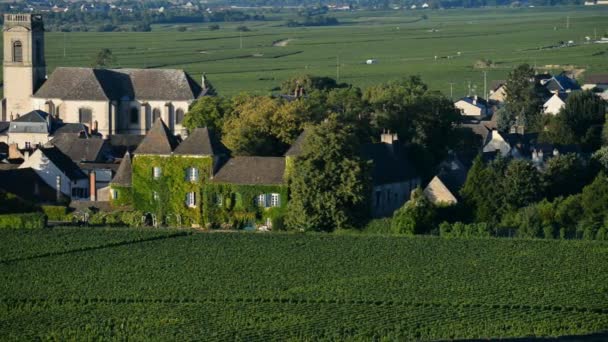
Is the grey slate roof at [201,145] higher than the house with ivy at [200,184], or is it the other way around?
the grey slate roof at [201,145]

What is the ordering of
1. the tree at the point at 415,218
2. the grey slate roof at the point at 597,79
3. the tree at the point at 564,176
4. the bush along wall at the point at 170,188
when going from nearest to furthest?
the tree at the point at 415,218, the bush along wall at the point at 170,188, the tree at the point at 564,176, the grey slate roof at the point at 597,79

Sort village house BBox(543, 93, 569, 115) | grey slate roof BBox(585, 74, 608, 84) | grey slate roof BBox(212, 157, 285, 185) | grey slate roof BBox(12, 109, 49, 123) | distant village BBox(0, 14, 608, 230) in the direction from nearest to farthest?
grey slate roof BBox(212, 157, 285, 185) < distant village BBox(0, 14, 608, 230) < grey slate roof BBox(12, 109, 49, 123) < village house BBox(543, 93, 569, 115) < grey slate roof BBox(585, 74, 608, 84)

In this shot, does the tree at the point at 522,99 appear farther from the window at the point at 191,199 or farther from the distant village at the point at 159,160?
the window at the point at 191,199

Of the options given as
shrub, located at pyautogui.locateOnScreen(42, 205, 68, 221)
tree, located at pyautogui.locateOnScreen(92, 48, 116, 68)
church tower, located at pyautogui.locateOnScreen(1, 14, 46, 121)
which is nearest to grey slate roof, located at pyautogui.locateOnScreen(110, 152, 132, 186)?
shrub, located at pyautogui.locateOnScreen(42, 205, 68, 221)

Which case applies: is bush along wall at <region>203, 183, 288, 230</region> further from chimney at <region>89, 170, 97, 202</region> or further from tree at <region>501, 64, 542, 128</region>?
tree at <region>501, 64, 542, 128</region>

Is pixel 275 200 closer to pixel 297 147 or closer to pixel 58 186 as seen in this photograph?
pixel 297 147

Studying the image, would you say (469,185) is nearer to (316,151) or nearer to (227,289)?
(316,151)

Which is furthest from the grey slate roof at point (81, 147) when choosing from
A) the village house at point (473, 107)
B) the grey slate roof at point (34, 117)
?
the village house at point (473, 107)

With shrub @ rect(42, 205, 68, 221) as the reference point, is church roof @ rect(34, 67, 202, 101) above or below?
above
